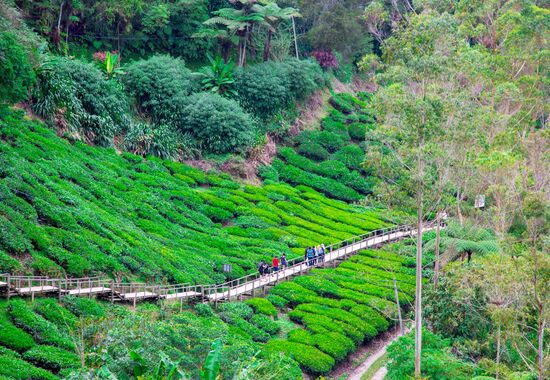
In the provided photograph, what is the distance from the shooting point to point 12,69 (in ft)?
128

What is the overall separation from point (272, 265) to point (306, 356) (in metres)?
9.45

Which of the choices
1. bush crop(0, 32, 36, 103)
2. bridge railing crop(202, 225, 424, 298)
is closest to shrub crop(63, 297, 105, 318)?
bridge railing crop(202, 225, 424, 298)

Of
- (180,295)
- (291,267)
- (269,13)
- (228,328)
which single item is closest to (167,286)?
(180,295)

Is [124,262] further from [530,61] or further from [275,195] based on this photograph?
[530,61]

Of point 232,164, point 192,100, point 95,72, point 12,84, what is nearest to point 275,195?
point 232,164

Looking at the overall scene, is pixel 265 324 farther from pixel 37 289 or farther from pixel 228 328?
pixel 37 289

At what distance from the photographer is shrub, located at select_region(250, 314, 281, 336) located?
123ft

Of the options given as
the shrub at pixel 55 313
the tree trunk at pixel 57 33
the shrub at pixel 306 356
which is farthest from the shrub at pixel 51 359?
the tree trunk at pixel 57 33

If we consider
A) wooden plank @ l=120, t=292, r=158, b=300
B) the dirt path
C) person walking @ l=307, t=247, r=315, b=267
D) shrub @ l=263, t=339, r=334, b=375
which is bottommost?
the dirt path

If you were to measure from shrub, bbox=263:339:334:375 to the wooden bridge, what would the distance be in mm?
3954

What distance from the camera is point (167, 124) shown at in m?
55.3

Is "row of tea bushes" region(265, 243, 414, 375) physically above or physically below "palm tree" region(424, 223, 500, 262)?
below

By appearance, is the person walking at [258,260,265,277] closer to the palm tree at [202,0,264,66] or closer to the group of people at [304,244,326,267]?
the group of people at [304,244,326,267]

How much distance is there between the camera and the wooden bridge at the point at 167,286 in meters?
31.2
